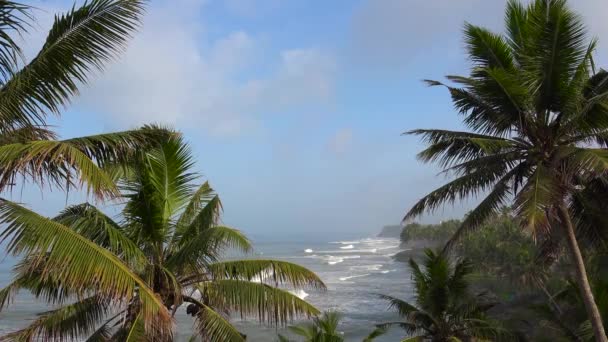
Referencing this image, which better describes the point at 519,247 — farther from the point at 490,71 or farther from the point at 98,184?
the point at 98,184

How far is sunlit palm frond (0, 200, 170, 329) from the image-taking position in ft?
16.1

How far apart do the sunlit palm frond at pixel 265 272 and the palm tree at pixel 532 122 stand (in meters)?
3.45

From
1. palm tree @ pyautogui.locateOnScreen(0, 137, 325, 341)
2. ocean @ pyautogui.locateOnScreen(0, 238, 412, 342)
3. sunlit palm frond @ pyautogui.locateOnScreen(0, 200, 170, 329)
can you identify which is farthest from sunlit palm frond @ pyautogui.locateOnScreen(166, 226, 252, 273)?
ocean @ pyautogui.locateOnScreen(0, 238, 412, 342)

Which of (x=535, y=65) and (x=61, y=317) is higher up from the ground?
(x=535, y=65)

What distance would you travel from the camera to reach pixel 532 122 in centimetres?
948

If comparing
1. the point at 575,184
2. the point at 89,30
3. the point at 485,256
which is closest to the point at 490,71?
the point at 575,184

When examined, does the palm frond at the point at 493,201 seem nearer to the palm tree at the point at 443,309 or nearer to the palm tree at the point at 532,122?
the palm tree at the point at 532,122

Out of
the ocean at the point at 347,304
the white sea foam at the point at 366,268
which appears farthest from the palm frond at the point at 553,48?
the white sea foam at the point at 366,268

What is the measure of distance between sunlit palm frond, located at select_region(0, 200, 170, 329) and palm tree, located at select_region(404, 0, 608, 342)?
576 centimetres

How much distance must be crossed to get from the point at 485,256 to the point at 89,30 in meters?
56.7

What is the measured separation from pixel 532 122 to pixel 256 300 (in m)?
5.84

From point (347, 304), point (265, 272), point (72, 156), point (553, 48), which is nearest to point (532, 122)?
point (553, 48)

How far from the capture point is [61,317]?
762 centimetres

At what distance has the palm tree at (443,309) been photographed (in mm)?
13352
